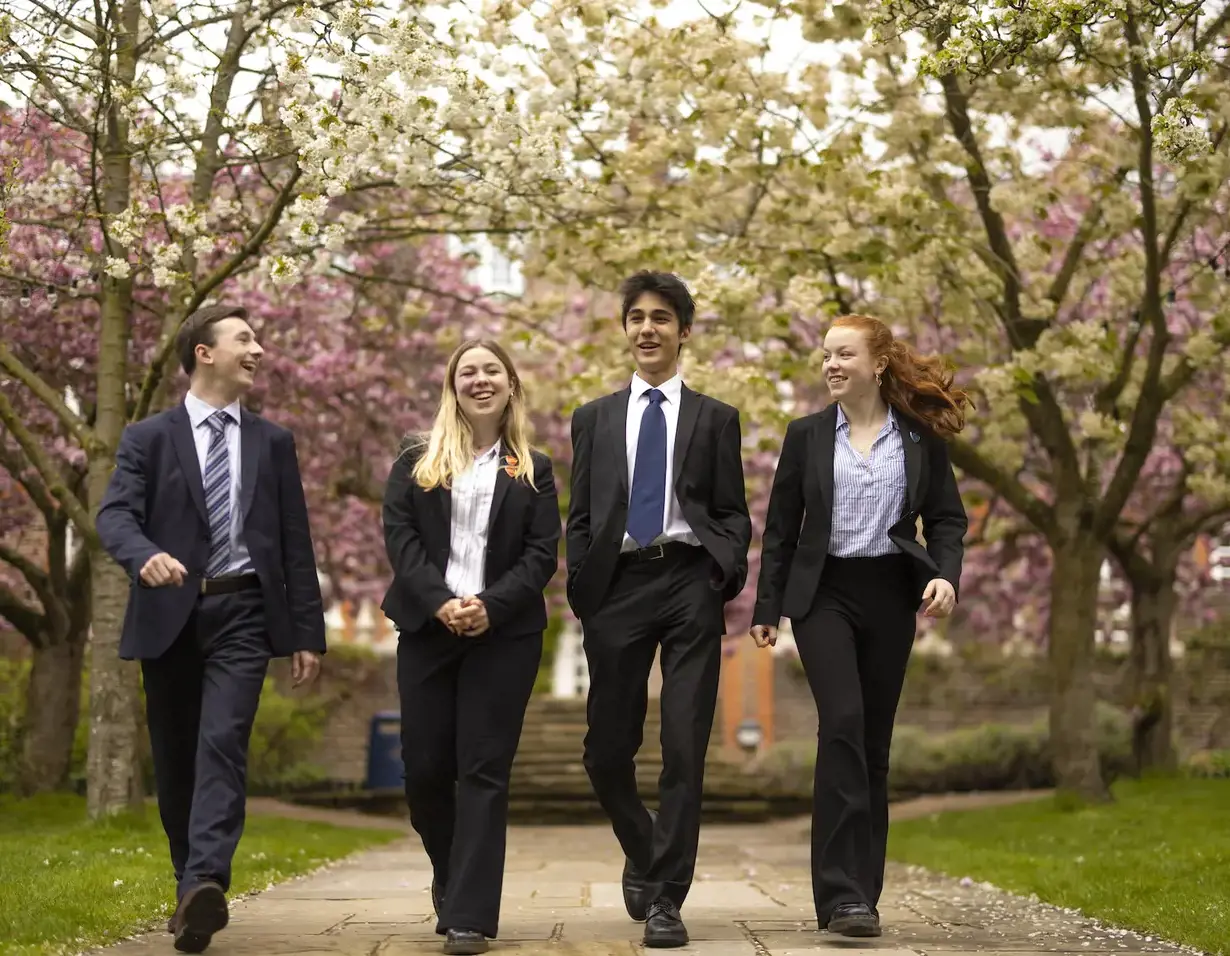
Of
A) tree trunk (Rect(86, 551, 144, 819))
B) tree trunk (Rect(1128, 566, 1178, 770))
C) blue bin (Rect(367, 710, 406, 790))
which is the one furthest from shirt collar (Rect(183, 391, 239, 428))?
blue bin (Rect(367, 710, 406, 790))

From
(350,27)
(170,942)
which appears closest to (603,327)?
(350,27)

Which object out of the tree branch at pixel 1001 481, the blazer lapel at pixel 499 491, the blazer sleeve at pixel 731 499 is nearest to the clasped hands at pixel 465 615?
the blazer lapel at pixel 499 491

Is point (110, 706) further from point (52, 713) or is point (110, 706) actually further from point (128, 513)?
point (128, 513)

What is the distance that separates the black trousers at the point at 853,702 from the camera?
20.5 feet

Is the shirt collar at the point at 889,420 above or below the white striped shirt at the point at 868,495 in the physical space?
above

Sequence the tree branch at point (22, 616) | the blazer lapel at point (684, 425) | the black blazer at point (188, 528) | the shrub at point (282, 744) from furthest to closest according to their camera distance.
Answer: the shrub at point (282, 744) → the tree branch at point (22, 616) → the blazer lapel at point (684, 425) → the black blazer at point (188, 528)

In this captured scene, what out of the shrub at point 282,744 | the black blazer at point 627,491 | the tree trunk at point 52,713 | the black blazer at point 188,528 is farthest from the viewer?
the shrub at point 282,744

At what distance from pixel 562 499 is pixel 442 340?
635 cm

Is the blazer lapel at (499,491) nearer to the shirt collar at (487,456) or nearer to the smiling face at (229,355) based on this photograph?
the shirt collar at (487,456)

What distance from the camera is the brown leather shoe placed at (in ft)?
18.1

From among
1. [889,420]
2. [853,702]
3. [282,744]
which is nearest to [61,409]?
[889,420]

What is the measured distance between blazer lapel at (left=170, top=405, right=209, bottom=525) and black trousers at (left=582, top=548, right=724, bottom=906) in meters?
1.38

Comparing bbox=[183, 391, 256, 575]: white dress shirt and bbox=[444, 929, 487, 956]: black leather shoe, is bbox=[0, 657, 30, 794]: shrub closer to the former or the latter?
bbox=[183, 391, 256, 575]: white dress shirt

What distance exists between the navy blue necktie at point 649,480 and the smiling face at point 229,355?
1.37 metres
